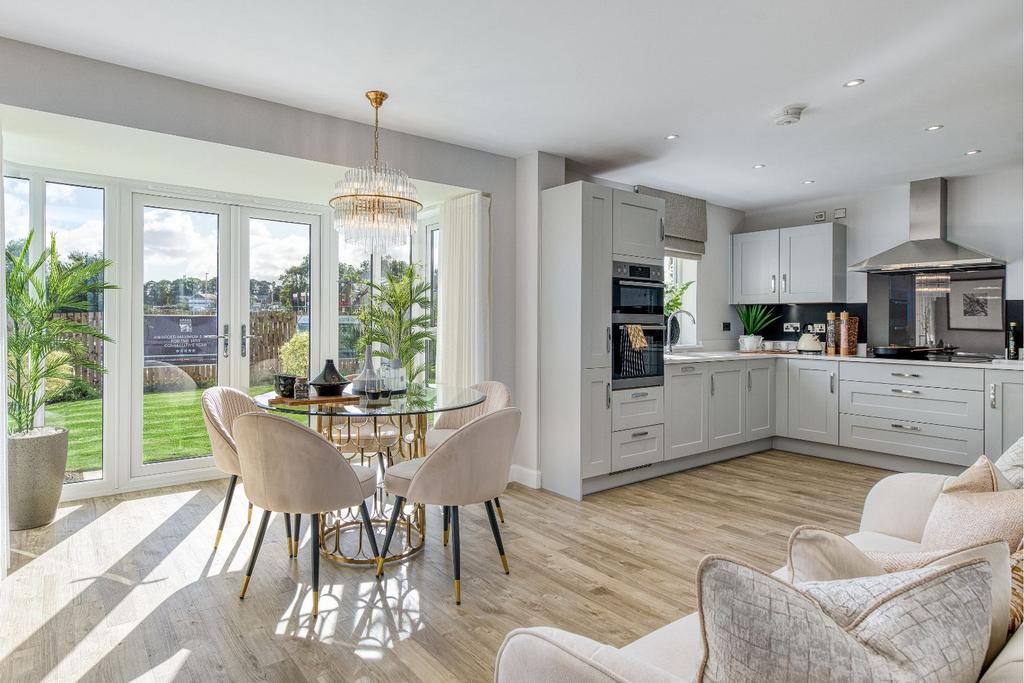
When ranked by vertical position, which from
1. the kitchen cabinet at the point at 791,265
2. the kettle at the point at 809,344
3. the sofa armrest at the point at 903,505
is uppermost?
the kitchen cabinet at the point at 791,265

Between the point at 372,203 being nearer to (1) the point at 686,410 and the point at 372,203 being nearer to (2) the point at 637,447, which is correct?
(2) the point at 637,447

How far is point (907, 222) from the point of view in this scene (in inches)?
208

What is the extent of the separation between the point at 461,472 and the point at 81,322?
3.03 meters

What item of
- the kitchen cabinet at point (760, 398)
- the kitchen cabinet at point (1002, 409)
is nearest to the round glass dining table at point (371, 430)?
the kitchen cabinet at point (760, 398)

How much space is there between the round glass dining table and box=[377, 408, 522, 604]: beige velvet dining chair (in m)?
0.19

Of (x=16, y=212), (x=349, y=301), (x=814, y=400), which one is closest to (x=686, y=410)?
(x=814, y=400)

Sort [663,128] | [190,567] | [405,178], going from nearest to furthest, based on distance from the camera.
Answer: [190,567], [405,178], [663,128]

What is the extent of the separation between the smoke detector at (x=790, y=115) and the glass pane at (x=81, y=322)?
440 centimetres

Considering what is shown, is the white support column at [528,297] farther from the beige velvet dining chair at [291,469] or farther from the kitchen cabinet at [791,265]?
the kitchen cabinet at [791,265]

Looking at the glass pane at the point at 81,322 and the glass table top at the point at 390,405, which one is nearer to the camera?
the glass table top at the point at 390,405

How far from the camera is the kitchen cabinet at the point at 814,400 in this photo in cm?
520

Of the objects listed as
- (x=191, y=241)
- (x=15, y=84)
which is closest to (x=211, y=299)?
(x=191, y=241)

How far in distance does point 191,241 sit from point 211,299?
443mm

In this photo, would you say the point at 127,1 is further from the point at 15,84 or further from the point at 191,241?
the point at 191,241
